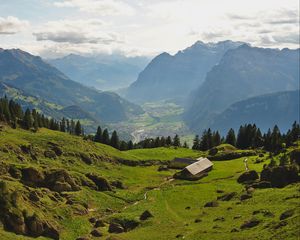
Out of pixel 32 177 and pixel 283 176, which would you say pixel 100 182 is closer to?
pixel 32 177

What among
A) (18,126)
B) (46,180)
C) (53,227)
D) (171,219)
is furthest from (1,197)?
(18,126)

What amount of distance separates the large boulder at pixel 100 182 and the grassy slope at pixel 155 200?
2.80 metres

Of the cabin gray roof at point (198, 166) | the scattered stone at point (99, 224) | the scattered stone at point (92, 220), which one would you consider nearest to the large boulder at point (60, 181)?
the scattered stone at point (92, 220)

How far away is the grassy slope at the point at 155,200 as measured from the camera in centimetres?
7425

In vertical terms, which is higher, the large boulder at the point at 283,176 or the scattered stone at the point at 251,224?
the large boulder at the point at 283,176

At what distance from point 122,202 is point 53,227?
29.2m

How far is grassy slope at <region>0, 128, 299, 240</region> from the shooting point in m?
74.2

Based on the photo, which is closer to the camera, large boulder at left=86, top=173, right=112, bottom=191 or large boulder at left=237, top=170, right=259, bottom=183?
large boulder at left=237, top=170, right=259, bottom=183

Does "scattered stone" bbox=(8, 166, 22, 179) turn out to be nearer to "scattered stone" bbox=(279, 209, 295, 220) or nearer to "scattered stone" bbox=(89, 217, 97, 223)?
"scattered stone" bbox=(89, 217, 97, 223)

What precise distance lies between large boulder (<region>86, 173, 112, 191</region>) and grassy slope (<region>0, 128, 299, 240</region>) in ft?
9.17

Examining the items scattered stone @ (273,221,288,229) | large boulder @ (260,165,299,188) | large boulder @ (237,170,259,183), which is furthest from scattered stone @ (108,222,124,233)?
large boulder @ (237,170,259,183)

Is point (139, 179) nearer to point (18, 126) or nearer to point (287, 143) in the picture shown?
point (18, 126)

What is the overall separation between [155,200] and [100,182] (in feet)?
53.1

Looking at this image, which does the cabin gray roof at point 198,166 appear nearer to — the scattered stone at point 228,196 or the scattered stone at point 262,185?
the scattered stone at point 228,196
